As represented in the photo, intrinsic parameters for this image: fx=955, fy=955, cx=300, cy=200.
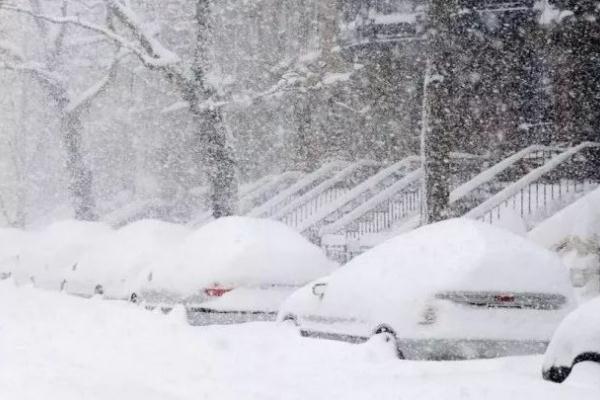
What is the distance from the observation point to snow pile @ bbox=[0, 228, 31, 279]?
22.3 meters

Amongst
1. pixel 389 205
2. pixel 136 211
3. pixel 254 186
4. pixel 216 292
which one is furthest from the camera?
pixel 136 211

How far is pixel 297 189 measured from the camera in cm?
2698

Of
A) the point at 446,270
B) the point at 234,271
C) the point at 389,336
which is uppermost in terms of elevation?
the point at 446,270

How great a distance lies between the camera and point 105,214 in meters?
38.9

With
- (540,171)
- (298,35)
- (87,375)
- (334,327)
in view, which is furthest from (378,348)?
(298,35)

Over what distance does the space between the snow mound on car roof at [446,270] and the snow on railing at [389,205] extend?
12.0 meters

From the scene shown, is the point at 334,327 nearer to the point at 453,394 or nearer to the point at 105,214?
the point at 453,394

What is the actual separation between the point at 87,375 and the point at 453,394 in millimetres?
3051

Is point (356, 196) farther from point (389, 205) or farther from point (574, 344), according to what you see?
point (574, 344)

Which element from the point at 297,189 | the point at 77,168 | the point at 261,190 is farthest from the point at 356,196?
the point at 77,168

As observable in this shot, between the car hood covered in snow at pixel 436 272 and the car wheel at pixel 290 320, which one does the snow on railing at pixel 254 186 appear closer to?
the car wheel at pixel 290 320

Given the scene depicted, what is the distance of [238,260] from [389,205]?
11.4m

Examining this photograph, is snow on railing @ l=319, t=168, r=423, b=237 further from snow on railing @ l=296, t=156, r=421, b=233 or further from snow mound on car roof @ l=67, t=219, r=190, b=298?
snow mound on car roof @ l=67, t=219, r=190, b=298

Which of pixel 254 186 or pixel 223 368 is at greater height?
pixel 223 368
